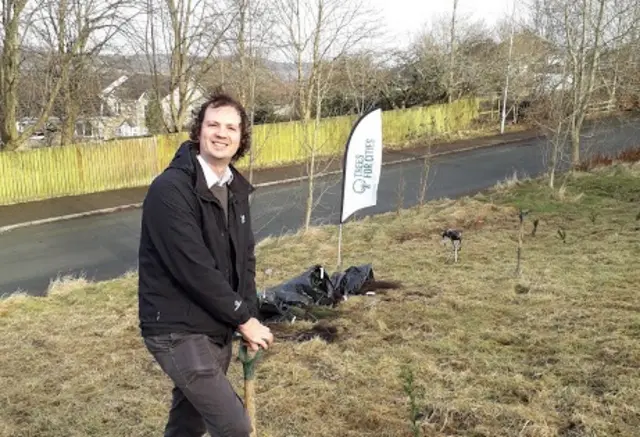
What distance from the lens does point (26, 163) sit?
56.0ft

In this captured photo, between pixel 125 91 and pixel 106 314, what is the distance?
62.4ft

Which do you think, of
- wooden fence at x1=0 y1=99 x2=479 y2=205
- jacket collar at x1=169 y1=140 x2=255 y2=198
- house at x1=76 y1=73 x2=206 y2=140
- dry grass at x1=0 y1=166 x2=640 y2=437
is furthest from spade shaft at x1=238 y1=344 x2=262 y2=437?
house at x1=76 y1=73 x2=206 y2=140

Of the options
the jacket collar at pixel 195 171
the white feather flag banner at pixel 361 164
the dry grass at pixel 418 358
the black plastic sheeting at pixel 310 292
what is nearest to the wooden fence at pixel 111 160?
the white feather flag banner at pixel 361 164

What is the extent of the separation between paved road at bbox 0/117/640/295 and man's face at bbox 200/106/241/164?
8.82m

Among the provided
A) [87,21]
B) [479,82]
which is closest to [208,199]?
[87,21]

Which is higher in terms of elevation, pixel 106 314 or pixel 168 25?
pixel 168 25

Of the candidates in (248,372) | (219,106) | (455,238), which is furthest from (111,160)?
(248,372)

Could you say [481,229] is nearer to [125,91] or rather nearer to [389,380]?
[389,380]

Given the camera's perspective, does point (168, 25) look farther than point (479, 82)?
No

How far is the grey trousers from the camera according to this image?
7.24 ft

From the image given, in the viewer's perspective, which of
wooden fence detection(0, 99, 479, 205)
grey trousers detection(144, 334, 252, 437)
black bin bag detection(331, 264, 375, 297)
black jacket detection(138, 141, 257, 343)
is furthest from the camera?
wooden fence detection(0, 99, 479, 205)

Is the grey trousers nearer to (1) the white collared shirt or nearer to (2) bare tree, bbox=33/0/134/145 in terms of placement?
(1) the white collared shirt

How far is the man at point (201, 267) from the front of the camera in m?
2.12

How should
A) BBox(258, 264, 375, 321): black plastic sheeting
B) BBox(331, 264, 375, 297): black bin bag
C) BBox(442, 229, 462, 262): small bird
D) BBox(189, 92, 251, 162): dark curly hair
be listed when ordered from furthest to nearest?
BBox(442, 229, 462, 262): small bird → BBox(331, 264, 375, 297): black bin bag → BBox(258, 264, 375, 321): black plastic sheeting → BBox(189, 92, 251, 162): dark curly hair
